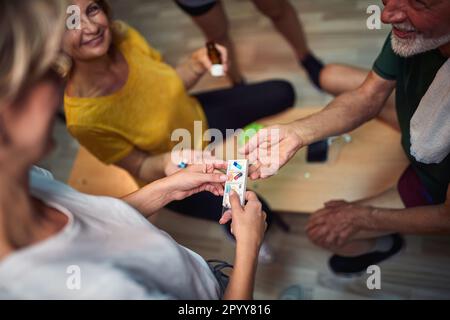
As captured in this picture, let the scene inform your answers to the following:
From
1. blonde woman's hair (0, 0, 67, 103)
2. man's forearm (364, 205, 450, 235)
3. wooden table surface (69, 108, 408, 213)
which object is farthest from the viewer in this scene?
wooden table surface (69, 108, 408, 213)

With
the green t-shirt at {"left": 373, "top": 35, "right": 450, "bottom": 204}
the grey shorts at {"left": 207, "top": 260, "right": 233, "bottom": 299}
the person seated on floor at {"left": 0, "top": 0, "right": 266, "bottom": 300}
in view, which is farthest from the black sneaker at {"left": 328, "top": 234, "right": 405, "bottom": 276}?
the person seated on floor at {"left": 0, "top": 0, "right": 266, "bottom": 300}

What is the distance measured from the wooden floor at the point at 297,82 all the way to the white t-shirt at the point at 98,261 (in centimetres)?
42

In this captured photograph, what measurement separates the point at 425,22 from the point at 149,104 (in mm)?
898

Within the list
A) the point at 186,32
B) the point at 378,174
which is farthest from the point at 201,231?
the point at 186,32

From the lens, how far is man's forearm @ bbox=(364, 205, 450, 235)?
1.15 meters

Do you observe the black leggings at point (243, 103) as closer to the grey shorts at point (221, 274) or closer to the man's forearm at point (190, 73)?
the man's forearm at point (190, 73)

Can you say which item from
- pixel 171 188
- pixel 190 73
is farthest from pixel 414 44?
pixel 190 73

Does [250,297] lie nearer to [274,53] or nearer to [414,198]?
[414,198]

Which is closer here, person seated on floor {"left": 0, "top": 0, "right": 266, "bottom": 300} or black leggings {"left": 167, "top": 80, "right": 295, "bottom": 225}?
person seated on floor {"left": 0, "top": 0, "right": 266, "bottom": 300}

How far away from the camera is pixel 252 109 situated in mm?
1710

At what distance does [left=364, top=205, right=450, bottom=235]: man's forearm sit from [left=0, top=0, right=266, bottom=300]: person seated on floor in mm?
563

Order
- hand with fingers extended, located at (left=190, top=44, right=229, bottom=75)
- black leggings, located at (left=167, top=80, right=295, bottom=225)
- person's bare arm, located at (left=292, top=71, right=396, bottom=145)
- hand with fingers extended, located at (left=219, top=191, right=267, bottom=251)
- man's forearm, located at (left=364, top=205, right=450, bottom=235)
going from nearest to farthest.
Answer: hand with fingers extended, located at (left=219, top=191, right=267, bottom=251) → man's forearm, located at (left=364, top=205, right=450, bottom=235) → person's bare arm, located at (left=292, top=71, right=396, bottom=145) → hand with fingers extended, located at (left=190, top=44, right=229, bottom=75) → black leggings, located at (left=167, top=80, right=295, bottom=225)

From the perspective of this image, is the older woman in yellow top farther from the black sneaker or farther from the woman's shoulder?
the black sneaker
